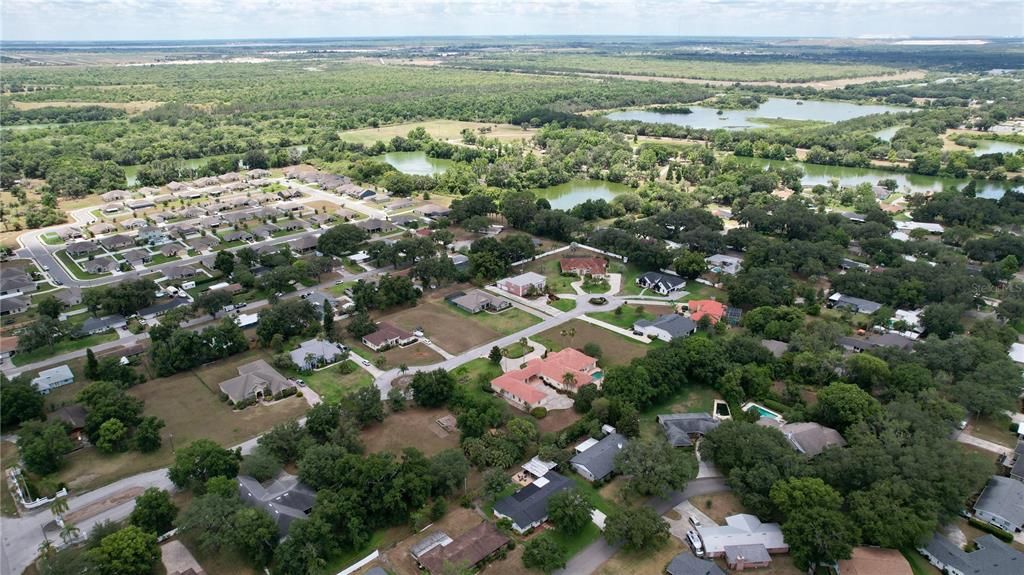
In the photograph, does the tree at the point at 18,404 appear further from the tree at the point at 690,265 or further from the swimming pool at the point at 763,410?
the tree at the point at 690,265

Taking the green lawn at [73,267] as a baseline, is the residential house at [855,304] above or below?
above

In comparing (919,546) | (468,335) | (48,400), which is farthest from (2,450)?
(919,546)

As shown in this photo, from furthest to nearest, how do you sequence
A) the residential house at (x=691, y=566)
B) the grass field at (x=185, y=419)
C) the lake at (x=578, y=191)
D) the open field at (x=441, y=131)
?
the open field at (x=441, y=131) → the lake at (x=578, y=191) → the grass field at (x=185, y=419) → the residential house at (x=691, y=566)

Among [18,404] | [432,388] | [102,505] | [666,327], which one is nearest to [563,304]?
[666,327]

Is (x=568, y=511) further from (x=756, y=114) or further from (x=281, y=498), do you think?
(x=756, y=114)

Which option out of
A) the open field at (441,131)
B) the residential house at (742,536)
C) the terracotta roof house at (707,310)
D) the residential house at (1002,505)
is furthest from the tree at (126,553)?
the open field at (441,131)
